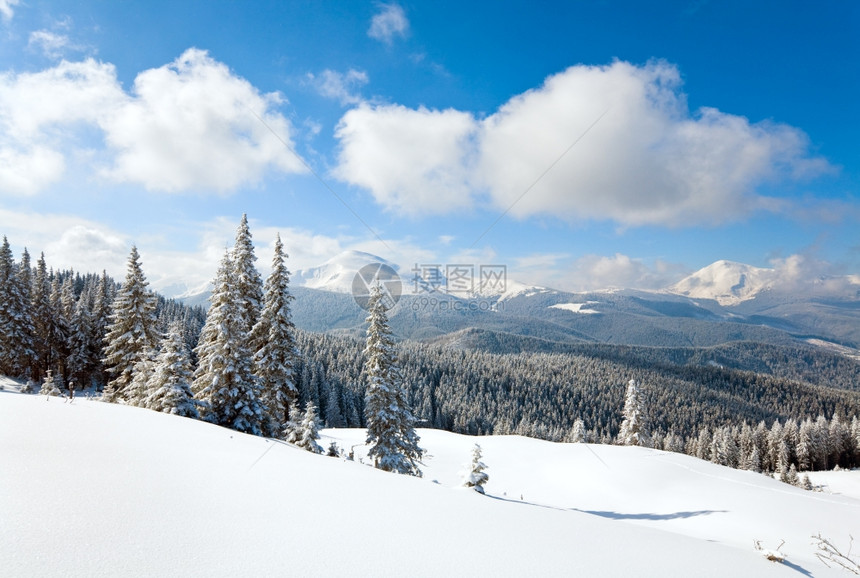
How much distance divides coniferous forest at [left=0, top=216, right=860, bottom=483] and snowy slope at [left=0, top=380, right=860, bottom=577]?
791cm

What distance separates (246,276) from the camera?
2103 cm

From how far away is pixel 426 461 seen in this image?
2875 centimetres

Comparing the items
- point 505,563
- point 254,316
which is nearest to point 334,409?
point 254,316

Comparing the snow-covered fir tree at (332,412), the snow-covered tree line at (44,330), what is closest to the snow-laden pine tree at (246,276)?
the snow-covered tree line at (44,330)

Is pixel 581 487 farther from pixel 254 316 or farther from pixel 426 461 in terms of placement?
pixel 254 316

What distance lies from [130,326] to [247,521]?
93.1 feet

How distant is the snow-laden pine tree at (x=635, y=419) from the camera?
4500 centimetres

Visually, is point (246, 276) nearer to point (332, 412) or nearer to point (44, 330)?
point (44, 330)

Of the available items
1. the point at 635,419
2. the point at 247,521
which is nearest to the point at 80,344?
the point at 247,521

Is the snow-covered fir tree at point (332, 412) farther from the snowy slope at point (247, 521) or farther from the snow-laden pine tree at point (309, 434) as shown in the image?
the snowy slope at point (247, 521)

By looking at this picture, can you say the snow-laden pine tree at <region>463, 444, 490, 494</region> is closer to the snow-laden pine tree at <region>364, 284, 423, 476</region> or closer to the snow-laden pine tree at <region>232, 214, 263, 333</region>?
the snow-laden pine tree at <region>364, 284, 423, 476</region>

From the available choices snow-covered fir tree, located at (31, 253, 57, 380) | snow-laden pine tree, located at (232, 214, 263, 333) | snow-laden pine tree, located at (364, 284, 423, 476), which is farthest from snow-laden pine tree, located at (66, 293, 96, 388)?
snow-laden pine tree, located at (364, 284, 423, 476)

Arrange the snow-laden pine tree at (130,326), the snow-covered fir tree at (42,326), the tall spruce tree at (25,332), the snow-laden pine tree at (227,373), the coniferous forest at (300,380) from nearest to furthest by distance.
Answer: the snow-laden pine tree at (227,373) < the coniferous forest at (300,380) < the snow-laden pine tree at (130,326) < the tall spruce tree at (25,332) < the snow-covered fir tree at (42,326)

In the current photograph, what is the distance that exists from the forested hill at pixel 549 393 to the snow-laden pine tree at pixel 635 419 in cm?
4514
